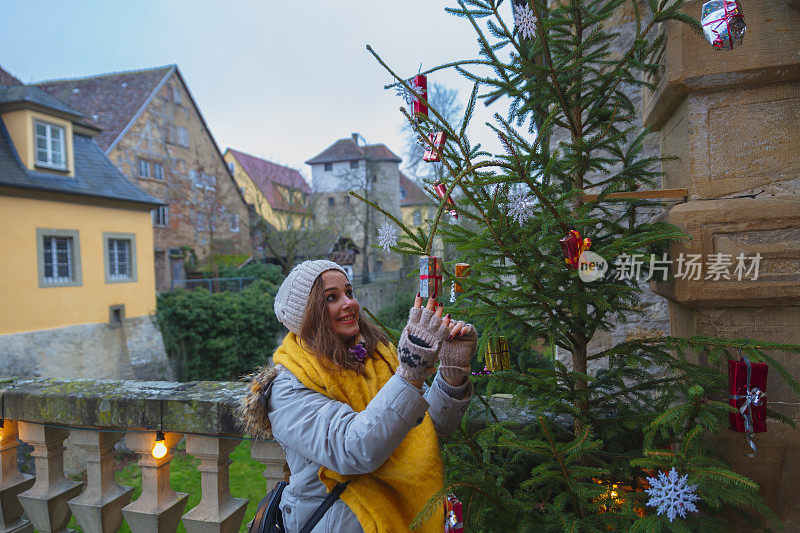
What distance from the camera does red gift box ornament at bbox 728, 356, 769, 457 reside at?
4.92ft

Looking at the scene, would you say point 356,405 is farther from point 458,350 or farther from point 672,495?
point 672,495

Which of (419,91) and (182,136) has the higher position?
(182,136)

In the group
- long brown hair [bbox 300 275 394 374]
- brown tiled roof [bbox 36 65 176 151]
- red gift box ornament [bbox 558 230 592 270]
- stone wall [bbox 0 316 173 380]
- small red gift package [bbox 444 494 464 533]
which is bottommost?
stone wall [bbox 0 316 173 380]

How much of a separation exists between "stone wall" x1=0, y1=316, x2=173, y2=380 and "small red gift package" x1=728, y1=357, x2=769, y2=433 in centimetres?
1381

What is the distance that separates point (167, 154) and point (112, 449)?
19.7m

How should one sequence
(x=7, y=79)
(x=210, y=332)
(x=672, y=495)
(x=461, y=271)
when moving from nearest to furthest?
(x=672, y=495), (x=461, y=271), (x=7, y=79), (x=210, y=332)

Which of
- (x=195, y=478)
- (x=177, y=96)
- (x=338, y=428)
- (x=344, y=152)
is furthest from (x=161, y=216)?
(x=338, y=428)

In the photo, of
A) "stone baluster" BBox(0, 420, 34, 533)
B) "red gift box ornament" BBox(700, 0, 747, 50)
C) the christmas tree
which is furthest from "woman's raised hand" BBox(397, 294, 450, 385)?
"stone baluster" BBox(0, 420, 34, 533)

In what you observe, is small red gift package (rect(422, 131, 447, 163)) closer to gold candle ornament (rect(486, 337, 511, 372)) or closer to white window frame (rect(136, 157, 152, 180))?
gold candle ornament (rect(486, 337, 511, 372))

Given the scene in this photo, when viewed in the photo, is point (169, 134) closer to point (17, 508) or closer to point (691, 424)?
point (17, 508)

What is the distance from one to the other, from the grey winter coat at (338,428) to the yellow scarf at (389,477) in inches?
1.6

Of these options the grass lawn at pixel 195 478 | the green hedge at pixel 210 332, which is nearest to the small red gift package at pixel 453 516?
the grass lawn at pixel 195 478

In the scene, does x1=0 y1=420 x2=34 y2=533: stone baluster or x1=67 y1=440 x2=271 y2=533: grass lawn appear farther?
x1=67 y1=440 x2=271 y2=533: grass lawn

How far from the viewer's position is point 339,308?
181 cm
